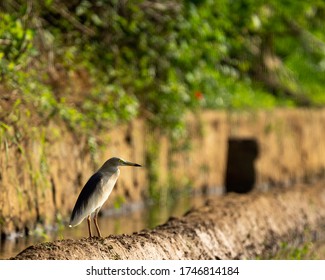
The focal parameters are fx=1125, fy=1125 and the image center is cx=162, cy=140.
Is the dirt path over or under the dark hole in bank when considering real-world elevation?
under

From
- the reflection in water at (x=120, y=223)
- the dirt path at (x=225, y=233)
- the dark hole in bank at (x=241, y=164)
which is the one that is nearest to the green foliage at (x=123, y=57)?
the dark hole in bank at (x=241, y=164)

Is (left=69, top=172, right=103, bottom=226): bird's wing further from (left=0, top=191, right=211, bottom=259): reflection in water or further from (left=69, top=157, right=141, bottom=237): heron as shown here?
(left=0, top=191, right=211, bottom=259): reflection in water

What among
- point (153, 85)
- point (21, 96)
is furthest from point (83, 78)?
Answer: point (21, 96)

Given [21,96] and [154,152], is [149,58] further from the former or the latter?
[21,96]

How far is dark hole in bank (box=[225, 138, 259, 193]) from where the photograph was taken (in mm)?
16891

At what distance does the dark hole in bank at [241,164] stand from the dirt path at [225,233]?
1507 mm

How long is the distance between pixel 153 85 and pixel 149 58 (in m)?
0.42

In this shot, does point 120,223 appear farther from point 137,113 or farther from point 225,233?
point 225,233

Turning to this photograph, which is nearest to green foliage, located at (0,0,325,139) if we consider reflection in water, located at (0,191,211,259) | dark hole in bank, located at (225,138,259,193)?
dark hole in bank, located at (225,138,259,193)

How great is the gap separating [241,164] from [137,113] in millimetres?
2748

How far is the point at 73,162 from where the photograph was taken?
1321cm

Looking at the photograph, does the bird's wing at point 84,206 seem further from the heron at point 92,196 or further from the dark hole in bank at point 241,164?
the dark hole in bank at point 241,164

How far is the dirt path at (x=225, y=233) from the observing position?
8273 mm

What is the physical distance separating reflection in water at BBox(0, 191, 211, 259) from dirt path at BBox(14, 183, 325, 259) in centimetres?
112
